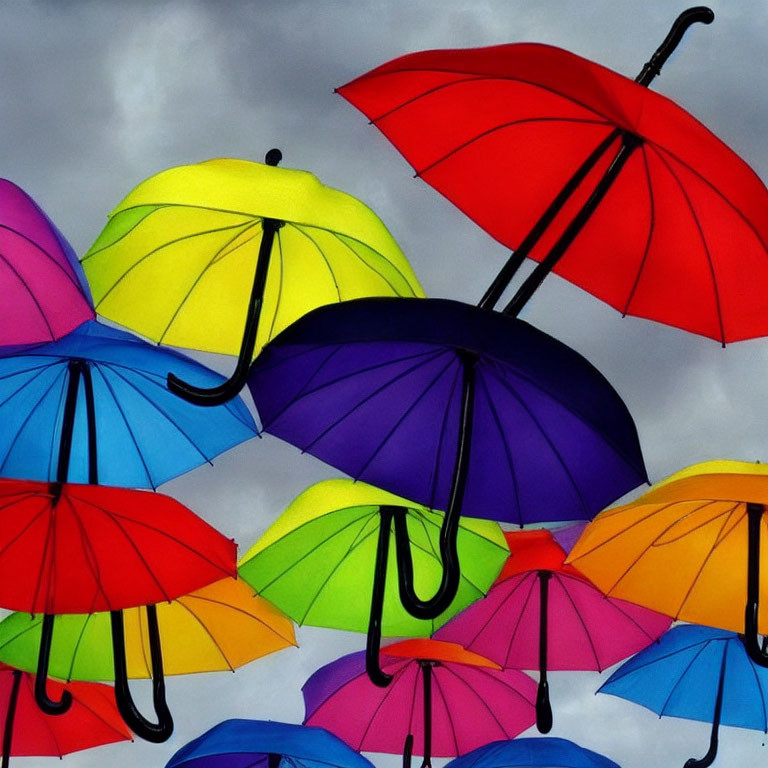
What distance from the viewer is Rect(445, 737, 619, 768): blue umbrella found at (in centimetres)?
572

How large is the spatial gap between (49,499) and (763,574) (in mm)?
3157

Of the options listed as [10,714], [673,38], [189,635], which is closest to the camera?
[673,38]

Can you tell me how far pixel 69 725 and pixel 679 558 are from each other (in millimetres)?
3822

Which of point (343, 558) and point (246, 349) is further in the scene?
point (343, 558)

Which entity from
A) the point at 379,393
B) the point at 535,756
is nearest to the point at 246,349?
the point at 379,393

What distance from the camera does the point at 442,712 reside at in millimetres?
7203

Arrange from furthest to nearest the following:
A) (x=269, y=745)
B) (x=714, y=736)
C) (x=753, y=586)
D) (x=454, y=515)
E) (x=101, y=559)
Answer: (x=714, y=736) → (x=269, y=745) → (x=101, y=559) → (x=753, y=586) → (x=454, y=515)

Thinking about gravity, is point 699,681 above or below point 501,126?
below

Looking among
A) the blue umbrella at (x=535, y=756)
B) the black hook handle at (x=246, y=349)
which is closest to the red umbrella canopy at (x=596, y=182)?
the black hook handle at (x=246, y=349)

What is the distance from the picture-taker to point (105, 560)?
5238 millimetres

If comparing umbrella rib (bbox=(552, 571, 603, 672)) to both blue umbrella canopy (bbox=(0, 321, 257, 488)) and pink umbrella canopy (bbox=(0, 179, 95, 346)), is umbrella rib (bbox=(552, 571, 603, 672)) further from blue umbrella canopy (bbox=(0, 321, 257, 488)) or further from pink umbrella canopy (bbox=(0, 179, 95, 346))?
pink umbrella canopy (bbox=(0, 179, 95, 346))

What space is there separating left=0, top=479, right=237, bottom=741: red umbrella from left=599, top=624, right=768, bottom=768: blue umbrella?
8.56ft

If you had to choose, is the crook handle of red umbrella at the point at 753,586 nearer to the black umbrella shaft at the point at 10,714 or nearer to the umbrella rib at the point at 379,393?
the umbrella rib at the point at 379,393

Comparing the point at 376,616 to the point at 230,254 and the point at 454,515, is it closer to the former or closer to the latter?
the point at 454,515
